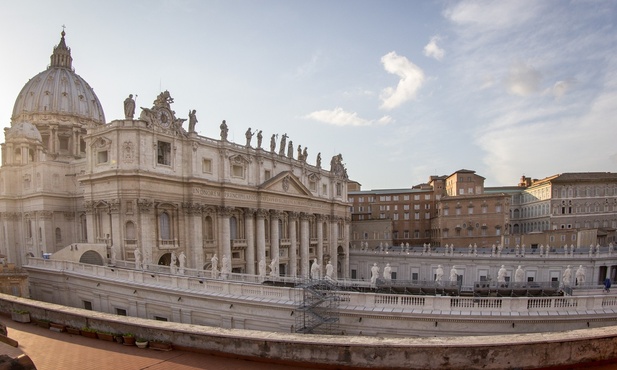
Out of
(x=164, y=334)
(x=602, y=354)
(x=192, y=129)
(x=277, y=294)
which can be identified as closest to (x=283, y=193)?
(x=192, y=129)

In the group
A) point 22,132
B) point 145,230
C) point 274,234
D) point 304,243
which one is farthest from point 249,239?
point 22,132

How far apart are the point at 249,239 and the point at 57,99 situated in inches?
2063

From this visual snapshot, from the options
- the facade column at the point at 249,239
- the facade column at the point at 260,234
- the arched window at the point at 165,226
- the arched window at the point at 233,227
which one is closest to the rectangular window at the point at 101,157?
the arched window at the point at 165,226

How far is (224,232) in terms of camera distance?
123 feet

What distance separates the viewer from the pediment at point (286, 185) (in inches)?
1712

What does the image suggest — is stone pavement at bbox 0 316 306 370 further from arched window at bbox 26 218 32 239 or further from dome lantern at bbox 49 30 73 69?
dome lantern at bbox 49 30 73 69

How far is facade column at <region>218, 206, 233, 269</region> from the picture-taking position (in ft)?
122

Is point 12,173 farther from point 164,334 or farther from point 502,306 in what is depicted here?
point 502,306

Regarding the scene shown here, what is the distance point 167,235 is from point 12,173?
31.9m

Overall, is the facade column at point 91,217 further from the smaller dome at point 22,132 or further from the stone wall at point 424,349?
the stone wall at point 424,349

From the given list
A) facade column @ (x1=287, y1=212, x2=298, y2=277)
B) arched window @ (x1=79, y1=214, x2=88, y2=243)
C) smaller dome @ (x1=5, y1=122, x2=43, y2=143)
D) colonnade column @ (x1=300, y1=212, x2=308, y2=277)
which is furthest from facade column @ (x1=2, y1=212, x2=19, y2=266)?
colonnade column @ (x1=300, y1=212, x2=308, y2=277)

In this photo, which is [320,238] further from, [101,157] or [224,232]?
[101,157]

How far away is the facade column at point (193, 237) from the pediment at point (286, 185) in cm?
976

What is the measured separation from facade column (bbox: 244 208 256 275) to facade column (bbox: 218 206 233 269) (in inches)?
121
